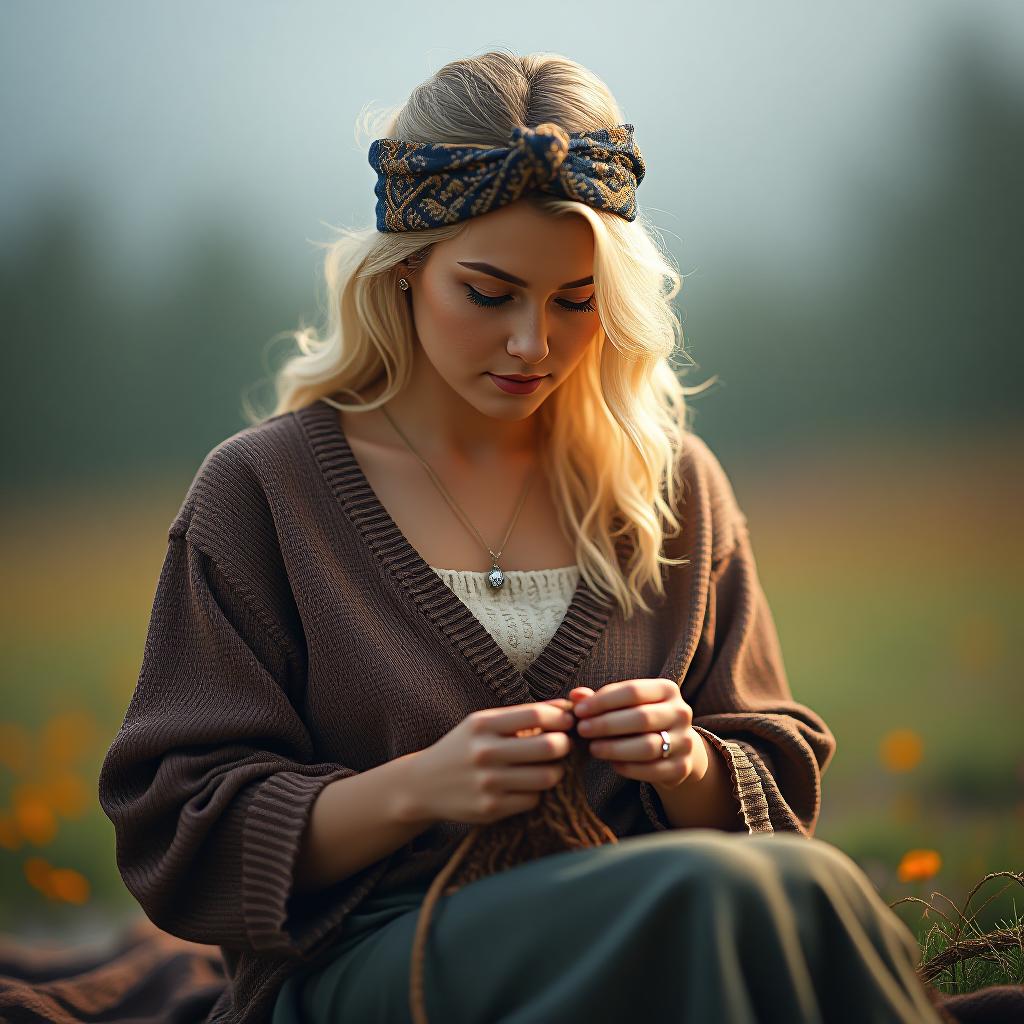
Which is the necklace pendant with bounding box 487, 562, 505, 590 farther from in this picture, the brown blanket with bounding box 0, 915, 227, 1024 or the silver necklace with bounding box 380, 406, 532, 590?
the brown blanket with bounding box 0, 915, 227, 1024

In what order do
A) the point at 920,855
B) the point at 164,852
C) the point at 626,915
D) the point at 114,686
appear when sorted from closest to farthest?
the point at 626,915
the point at 164,852
the point at 920,855
the point at 114,686

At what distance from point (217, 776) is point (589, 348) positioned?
88cm

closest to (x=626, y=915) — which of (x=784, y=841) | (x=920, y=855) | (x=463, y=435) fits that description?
(x=784, y=841)

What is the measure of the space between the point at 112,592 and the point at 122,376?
69 centimetres

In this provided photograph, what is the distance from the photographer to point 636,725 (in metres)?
1.38

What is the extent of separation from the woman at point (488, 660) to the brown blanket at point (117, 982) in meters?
0.30

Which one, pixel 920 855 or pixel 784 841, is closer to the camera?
pixel 784 841

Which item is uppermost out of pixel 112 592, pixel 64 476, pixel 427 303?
pixel 427 303

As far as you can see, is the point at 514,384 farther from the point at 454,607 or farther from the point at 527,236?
the point at 454,607

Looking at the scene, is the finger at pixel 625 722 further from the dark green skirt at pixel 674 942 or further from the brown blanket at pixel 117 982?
the brown blanket at pixel 117 982

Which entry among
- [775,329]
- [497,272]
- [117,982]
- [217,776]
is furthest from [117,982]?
[775,329]

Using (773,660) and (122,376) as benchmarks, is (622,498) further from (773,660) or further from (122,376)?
(122,376)

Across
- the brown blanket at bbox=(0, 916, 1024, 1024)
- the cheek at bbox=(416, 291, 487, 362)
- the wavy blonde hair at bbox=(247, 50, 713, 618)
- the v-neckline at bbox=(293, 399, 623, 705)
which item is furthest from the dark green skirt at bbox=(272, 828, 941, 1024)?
the cheek at bbox=(416, 291, 487, 362)

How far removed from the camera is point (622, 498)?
1.85 meters
